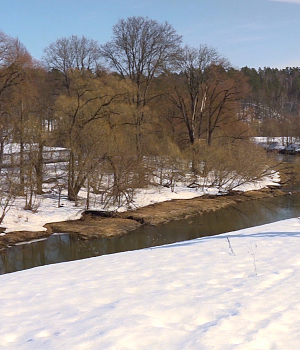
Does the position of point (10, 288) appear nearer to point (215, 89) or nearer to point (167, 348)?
point (167, 348)

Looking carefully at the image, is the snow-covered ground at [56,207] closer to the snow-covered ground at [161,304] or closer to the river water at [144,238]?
the river water at [144,238]

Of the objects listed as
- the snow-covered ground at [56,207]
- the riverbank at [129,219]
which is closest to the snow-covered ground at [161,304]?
the riverbank at [129,219]

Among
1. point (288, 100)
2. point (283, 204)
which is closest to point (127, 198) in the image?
point (283, 204)

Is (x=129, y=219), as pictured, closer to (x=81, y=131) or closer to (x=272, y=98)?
(x=81, y=131)

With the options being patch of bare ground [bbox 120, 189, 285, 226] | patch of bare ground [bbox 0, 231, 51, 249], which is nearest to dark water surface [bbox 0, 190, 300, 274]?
patch of bare ground [bbox 0, 231, 51, 249]

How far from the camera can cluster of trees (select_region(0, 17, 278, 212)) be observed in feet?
66.8

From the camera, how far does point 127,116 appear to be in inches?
973

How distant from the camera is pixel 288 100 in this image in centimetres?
9469

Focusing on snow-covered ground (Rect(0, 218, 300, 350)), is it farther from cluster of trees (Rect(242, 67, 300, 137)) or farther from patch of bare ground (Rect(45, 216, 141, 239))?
cluster of trees (Rect(242, 67, 300, 137))

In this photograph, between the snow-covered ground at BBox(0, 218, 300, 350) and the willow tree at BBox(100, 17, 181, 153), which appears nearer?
the snow-covered ground at BBox(0, 218, 300, 350)

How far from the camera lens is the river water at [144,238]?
44.8ft

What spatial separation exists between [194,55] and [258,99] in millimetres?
56895

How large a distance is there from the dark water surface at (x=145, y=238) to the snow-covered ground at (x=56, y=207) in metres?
1.74

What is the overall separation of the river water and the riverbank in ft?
1.50
